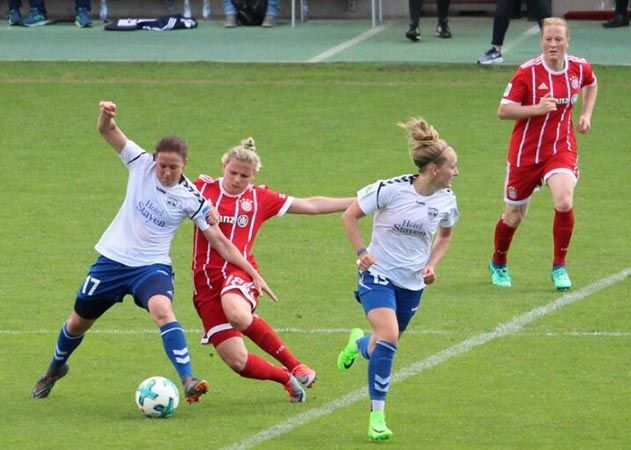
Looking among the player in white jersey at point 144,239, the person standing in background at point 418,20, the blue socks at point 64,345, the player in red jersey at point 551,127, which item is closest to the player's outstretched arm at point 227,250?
the player in white jersey at point 144,239

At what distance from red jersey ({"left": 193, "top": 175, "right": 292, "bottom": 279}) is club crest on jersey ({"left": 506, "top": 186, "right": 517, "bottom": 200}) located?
3527 mm

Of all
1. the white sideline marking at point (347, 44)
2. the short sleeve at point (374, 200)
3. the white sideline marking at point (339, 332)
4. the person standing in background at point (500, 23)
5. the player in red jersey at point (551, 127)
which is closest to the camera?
the short sleeve at point (374, 200)

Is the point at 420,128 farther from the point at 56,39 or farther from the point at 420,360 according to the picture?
the point at 56,39

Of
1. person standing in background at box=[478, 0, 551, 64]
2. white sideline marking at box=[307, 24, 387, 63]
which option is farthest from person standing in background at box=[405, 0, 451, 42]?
person standing in background at box=[478, 0, 551, 64]

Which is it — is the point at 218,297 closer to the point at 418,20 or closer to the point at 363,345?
the point at 363,345

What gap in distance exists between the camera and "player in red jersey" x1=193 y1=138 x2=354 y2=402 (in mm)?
9930

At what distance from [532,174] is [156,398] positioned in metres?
4.93

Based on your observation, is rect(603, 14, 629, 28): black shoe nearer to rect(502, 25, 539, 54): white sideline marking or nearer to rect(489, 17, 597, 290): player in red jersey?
rect(502, 25, 539, 54): white sideline marking

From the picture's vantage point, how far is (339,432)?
30.3ft

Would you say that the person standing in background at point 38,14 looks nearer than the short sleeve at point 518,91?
No

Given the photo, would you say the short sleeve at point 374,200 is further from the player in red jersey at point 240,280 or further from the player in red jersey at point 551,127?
the player in red jersey at point 551,127

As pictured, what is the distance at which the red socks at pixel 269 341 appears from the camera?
33.0 feet

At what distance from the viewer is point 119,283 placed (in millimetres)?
9750

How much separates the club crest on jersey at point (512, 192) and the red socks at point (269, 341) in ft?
12.8
